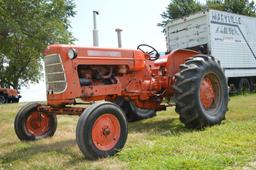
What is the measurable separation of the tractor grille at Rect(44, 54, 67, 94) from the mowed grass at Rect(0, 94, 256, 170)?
0.95m

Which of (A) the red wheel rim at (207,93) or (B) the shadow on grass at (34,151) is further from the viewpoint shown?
(A) the red wheel rim at (207,93)

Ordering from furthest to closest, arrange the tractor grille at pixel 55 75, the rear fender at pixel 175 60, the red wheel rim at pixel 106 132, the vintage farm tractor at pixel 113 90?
the rear fender at pixel 175 60
the tractor grille at pixel 55 75
the vintage farm tractor at pixel 113 90
the red wheel rim at pixel 106 132

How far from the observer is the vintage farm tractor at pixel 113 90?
6.13 metres

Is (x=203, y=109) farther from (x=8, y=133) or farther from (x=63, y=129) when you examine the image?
(x=8, y=133)

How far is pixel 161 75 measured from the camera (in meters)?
8.61

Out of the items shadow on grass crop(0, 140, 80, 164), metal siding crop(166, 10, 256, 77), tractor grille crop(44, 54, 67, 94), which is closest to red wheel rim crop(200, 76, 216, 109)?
shadow on grass crop(0, 140, 80, 164)

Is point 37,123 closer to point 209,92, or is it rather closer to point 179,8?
point 209,92

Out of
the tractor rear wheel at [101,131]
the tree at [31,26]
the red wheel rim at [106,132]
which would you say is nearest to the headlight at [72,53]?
the tractor rear wheel at [101,131]

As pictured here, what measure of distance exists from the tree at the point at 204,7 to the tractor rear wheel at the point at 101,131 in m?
36.2

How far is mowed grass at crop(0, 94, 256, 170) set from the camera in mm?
5137

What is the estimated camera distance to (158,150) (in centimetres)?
588

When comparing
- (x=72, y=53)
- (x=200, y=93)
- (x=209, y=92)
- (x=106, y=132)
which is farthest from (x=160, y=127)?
(x=72, y=53)

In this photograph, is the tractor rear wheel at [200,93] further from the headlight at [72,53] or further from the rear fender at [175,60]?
the headlight at [72,53]

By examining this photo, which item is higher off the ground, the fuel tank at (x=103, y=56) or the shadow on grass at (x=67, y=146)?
the fuel tank at (x=103, y=56)
